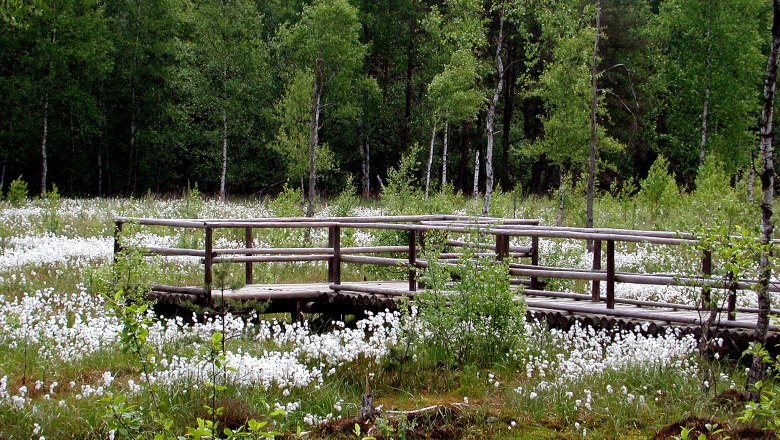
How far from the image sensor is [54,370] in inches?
331

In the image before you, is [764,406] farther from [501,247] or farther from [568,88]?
[568,88]

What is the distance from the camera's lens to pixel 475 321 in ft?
28.3

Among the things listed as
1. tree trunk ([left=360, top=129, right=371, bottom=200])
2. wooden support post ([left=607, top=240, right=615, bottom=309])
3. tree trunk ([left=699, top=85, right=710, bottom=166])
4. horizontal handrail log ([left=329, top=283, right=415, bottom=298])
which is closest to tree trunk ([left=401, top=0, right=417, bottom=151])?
tree trunk ([left=360, top=129, right=371, bottom=200])

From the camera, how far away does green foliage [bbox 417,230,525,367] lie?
8.54 meters

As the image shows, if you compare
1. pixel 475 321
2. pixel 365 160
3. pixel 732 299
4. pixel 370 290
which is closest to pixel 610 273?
pixel 732 299

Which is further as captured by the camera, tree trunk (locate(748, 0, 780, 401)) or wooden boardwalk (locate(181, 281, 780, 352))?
wooden boardwalk (locate(181, 281, 780, 352))

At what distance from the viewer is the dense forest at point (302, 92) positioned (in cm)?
4019

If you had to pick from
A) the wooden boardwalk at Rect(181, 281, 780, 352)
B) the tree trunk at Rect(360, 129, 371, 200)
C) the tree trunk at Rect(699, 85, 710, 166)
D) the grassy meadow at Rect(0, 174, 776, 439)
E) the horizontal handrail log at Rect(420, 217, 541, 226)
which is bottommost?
the grassy meadow at Rect(0, 174, 776, 439)

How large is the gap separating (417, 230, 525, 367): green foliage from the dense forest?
1021 inches

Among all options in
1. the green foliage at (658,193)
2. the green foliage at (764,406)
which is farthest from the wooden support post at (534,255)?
the green foliage at (658,193)

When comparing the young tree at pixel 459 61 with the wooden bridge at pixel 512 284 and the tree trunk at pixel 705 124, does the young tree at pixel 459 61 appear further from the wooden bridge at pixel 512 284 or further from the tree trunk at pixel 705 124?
the wooden bridge at pixel 512 284

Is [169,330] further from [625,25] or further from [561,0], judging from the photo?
[625,25]

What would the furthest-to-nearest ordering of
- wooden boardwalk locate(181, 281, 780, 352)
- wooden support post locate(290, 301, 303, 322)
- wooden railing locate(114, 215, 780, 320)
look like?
wooden support post locate(290, 301, 303, 322) → wooden railing locate(114, 215, 780, 320) → wooden boardwalk locate(181, 281, 780, 352)

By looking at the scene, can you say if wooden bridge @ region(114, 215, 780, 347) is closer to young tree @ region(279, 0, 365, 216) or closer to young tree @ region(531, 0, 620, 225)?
young tree @ region(531, 0, 620, 225)
